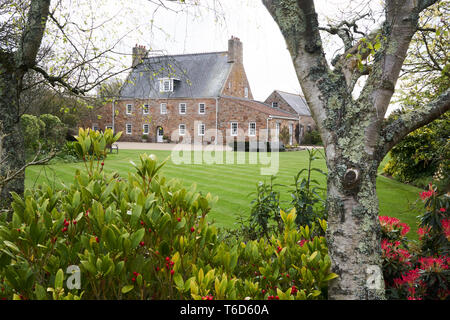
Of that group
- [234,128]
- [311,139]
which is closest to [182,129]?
[234,128]

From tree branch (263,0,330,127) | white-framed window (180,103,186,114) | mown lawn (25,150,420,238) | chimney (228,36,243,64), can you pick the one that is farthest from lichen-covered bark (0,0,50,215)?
white-framed window (180,103,186,114)

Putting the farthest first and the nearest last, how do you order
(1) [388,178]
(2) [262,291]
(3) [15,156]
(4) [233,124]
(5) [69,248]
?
(4) [233,124] → (1) [388,178] → (3) [15,156] → (2) [262,291] → (5) [69,248]

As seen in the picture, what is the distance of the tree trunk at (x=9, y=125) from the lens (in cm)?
459

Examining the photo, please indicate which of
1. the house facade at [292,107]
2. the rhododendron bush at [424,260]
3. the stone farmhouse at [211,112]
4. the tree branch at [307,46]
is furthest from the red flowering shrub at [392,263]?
the house facade at [292,107]

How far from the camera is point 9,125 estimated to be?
4.63 m

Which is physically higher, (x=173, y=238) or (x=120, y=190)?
(x=120, y=190)

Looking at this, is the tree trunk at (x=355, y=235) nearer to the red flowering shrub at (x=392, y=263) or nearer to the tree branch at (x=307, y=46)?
the red flowering shrub at (x=392, y=263)

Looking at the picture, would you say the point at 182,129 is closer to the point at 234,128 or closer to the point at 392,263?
the point at 234,128

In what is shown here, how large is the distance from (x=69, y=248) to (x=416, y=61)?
1140 cm

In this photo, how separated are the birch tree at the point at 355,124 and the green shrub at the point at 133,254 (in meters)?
0.25

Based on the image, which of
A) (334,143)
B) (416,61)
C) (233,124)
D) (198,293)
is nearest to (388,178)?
(416,61)

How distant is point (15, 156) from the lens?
475 centimetres

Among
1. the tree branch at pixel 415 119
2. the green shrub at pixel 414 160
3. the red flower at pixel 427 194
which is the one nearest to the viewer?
the tree branch at pixel 415 119
